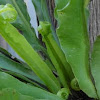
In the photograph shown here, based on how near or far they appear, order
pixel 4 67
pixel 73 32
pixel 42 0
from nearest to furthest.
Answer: pixel 73 32 → pixel 4 67 → pixel 42 0

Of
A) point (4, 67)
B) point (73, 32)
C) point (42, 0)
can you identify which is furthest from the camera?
point (42, 0)

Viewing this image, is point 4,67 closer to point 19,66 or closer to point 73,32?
point 19,66

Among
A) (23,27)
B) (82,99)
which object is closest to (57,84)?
(82,99)

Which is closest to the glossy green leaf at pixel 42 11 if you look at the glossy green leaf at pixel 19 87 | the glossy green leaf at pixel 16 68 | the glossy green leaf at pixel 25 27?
the glossy green leaf at pixel 25 27

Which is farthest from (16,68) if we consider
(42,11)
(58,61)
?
(42,11)

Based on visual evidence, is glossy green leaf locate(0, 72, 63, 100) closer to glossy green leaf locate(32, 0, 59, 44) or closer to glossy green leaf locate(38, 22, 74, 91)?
glossy green leaf locate(38, 22, 74, 91)

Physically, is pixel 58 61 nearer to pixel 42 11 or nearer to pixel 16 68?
pixel 16 68
